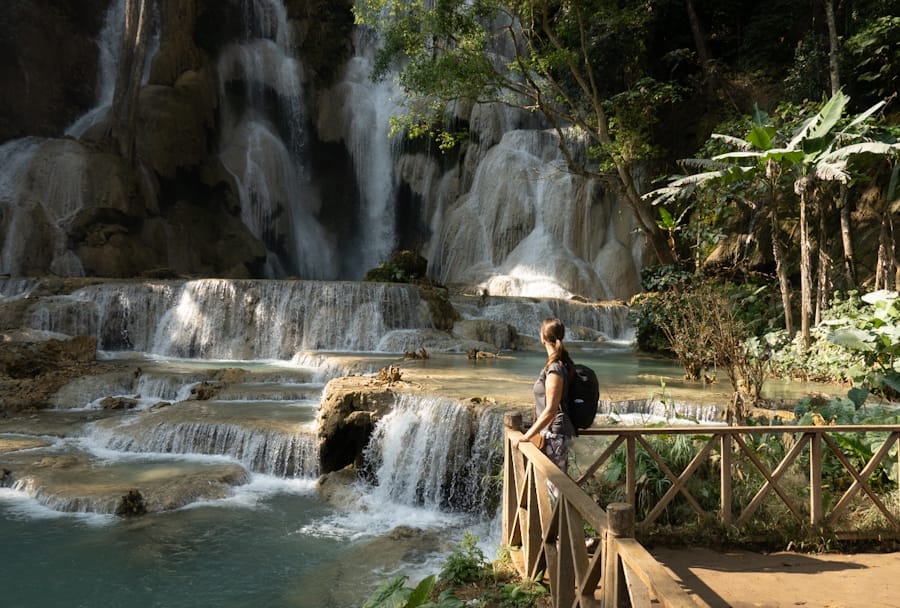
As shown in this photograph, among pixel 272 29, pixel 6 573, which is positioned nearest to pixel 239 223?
pixel 272 29

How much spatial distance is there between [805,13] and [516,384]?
57.6ft

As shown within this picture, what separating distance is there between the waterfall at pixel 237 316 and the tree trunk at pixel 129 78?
31.8ft

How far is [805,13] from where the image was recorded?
21.7 meters

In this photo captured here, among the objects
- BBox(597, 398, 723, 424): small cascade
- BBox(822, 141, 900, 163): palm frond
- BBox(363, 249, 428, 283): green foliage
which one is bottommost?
BBox(597, 398, 723, 424): small cascade

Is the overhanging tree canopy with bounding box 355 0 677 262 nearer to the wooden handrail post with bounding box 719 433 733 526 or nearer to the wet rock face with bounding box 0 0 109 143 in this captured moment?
the wooden handrail post with bounding box 719 433 733 526

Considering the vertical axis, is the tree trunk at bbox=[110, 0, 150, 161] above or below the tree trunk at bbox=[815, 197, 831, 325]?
above

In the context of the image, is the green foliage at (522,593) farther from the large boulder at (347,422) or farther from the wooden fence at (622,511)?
the large boulder at (347,422)

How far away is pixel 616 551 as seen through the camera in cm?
298

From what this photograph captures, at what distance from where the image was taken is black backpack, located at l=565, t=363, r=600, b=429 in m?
4.99

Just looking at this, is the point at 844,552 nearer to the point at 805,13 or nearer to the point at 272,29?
the point at 805,13

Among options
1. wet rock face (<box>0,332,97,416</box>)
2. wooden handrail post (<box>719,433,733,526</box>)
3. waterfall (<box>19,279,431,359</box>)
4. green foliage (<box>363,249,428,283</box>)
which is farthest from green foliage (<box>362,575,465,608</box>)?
green foliage (<box>363,249,428,283</box>)

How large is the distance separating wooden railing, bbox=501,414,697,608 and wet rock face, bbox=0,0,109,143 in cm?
2947

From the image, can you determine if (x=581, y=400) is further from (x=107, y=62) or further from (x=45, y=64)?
(x=107, y=62)

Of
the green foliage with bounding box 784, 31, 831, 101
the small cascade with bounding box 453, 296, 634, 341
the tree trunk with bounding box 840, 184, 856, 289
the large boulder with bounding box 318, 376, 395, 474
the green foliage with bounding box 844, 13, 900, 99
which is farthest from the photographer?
the small cascade with bounding box 453, 296, 634, 341
